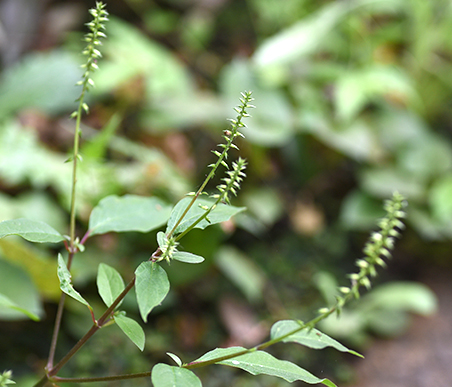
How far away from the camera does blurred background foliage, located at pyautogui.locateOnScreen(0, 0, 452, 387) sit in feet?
4.13

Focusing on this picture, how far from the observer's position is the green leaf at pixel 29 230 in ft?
1.59

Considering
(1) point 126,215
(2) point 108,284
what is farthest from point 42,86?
(2) point 108,284

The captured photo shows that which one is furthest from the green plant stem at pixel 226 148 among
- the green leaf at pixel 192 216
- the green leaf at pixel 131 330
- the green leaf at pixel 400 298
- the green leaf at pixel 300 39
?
the green leaf at pixel 300 39

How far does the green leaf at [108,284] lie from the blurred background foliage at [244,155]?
48 cm

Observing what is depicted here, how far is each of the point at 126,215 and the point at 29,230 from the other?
0.15 m

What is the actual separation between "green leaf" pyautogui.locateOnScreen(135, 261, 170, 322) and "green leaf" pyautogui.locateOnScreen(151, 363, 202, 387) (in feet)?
0.18

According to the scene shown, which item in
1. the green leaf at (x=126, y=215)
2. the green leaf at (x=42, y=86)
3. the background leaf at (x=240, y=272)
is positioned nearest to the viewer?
the green leaf at (x=126, y=215)

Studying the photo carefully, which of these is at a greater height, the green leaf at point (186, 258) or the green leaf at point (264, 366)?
the green leaf at point (186, 258)

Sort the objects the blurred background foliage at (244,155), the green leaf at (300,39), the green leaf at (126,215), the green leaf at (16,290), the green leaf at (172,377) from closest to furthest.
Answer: the green leaf at (172,377)
the green leaf at (126,215)
the green leaf at (16,290)
the blurred background foliage at (244,155)
the green leaf at (300,39)

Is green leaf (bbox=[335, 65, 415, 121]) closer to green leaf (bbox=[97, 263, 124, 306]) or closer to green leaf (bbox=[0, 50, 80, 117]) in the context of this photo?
green leaf (bbox=[0, 50, 80, 117])

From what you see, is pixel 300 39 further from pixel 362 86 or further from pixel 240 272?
pixel 240 272

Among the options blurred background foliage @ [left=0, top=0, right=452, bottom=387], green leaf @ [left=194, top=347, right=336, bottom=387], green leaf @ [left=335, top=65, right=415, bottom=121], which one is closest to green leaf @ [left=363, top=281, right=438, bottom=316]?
blurred background foliage @ [left=0, top=0, right=452, bottom=387]

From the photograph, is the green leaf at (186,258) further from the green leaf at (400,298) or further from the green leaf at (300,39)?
the green leaf at (300,39)

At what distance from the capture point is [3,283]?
92 cm
